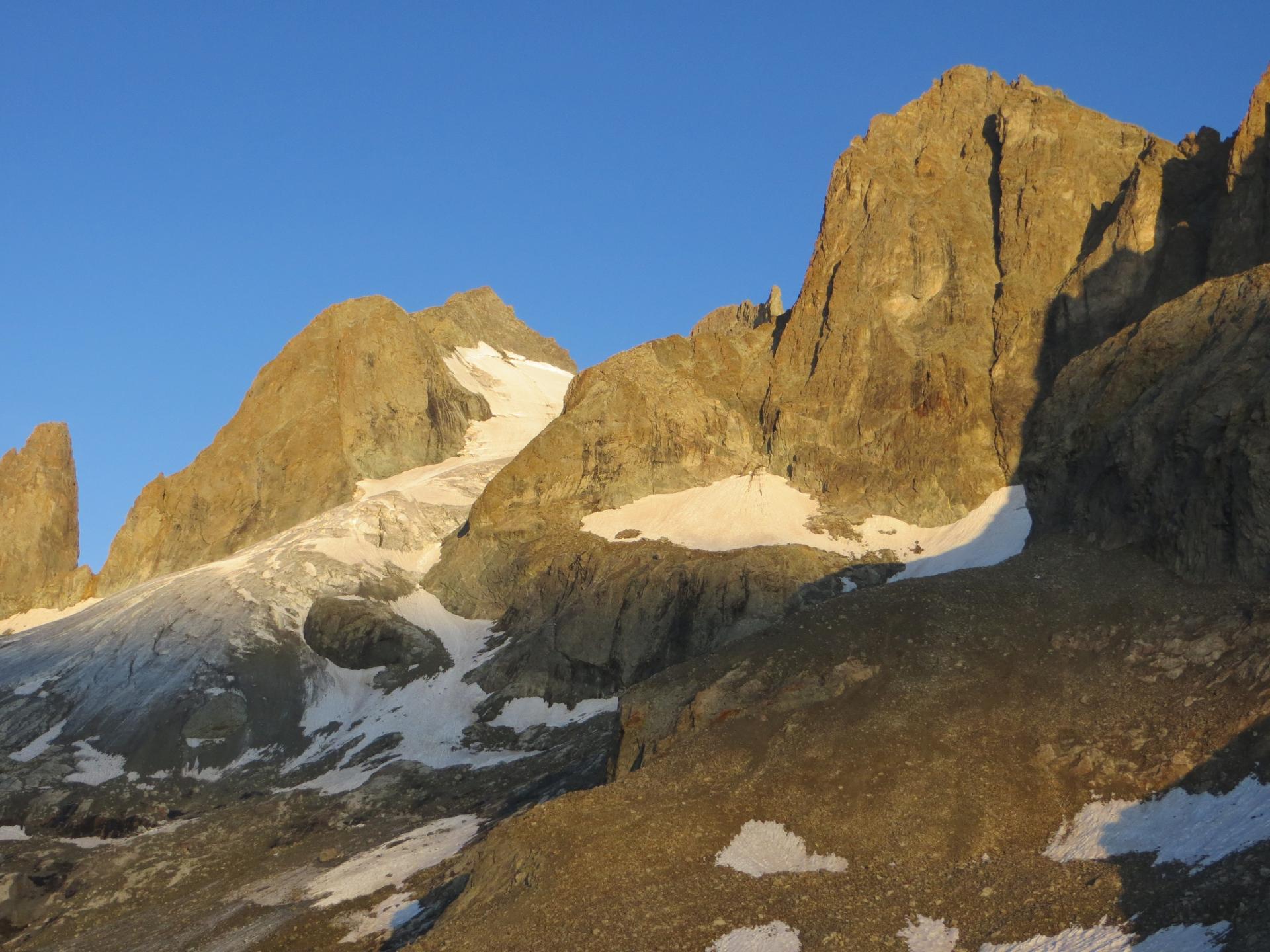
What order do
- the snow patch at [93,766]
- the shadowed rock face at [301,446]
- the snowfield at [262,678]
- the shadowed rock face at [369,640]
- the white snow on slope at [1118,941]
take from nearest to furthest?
the white snow on slope at [1118,941], the snow patch at [93,766], the snowfield at [262,678], the shadowed rock face at [369,640], the shadowed rock face at [301,446]

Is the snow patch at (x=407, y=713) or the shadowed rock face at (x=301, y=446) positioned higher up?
the shadowed rock face at (x=301, y=446)

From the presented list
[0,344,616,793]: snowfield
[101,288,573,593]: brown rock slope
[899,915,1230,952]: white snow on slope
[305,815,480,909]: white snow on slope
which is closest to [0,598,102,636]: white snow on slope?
[101,288,573,593]: brown rock slope

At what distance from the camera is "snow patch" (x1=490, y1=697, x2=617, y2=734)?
64.5 metres

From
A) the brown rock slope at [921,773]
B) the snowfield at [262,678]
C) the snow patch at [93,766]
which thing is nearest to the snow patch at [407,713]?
the snowfield at [262,678]

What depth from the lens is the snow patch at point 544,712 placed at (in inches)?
2539

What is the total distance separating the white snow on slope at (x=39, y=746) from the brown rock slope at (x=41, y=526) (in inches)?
1661

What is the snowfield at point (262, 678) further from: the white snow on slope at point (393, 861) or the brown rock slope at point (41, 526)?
the brown rock slope at point (41, 526)

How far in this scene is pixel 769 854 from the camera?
31.6 m

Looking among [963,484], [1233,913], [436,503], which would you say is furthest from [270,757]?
[1233,913]

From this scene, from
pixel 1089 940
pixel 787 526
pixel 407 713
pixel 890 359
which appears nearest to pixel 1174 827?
pixel 1089 940

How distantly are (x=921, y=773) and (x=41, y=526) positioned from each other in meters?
111

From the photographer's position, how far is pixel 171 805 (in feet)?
202

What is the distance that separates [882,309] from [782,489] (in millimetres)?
14575

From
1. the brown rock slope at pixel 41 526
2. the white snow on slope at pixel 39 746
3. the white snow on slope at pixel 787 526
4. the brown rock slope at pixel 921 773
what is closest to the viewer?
the brown rock slope at pixel 921 773
